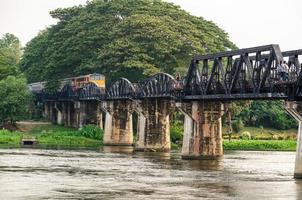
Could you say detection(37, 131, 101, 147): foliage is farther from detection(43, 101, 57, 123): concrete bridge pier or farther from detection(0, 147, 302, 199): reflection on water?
detection(43, 101, 57, 123): concrete bridge pier

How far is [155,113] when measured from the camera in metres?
99.1

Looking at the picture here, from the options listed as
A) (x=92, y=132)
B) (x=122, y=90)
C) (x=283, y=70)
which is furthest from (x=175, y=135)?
(x=283, y=70)

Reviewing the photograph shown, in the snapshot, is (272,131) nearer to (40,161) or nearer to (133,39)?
(133,39)

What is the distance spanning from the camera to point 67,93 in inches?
5507

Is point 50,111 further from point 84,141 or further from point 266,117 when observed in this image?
point 266,117

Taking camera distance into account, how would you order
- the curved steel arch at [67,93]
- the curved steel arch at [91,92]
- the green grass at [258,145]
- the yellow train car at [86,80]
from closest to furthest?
the green grass at [258,145] < the curved steel arch at [91,92] < the yellow train car at [86,80] < the curved steel arch at [67,93]

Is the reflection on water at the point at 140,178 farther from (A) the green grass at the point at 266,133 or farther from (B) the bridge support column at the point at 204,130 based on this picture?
(A) the green grass at the point at 266,133

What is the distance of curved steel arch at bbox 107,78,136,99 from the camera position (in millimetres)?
105062

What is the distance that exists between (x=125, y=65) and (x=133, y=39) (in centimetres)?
573

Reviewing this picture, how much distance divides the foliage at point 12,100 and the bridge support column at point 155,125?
3756cm

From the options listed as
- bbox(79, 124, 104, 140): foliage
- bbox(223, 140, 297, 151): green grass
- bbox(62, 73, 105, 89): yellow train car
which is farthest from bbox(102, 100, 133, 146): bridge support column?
bbox(223, 140, 297, 151): green grass

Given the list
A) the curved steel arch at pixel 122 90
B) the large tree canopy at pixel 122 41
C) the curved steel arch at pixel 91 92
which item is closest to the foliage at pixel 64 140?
the curved steel arch at pixel 91 92

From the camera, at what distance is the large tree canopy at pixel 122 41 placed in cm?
12062

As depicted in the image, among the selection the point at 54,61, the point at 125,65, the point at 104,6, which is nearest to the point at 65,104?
the point at 54,61
